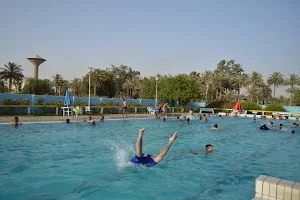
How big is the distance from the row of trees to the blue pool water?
1141 inches

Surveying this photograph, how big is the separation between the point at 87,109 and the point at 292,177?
20842 mm

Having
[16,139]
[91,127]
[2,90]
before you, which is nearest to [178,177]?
[16,139]

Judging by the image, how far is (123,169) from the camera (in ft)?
25.6

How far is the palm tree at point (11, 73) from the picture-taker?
5584cm

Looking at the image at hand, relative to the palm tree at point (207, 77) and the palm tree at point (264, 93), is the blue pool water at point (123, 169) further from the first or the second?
the palm tree at point (264, 93)

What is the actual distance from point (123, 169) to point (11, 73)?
190 ft

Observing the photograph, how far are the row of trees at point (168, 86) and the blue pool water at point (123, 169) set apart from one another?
95.1ft

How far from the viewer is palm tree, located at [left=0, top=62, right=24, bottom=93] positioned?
55844mm

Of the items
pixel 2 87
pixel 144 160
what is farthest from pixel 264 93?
pixel 144 160

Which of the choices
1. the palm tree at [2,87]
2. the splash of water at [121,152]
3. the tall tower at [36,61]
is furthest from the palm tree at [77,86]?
the splash of water at [121,152]

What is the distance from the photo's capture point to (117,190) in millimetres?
6129

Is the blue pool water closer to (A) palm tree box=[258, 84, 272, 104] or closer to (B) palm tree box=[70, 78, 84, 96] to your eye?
(B) palm tree box=[70, 78, 84, 96]

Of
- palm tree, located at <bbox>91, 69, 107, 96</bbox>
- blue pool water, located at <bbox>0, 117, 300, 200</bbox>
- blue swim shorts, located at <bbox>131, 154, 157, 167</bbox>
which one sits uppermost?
palm tree, located at <bbox>91, 69, 107, 96</bbox>

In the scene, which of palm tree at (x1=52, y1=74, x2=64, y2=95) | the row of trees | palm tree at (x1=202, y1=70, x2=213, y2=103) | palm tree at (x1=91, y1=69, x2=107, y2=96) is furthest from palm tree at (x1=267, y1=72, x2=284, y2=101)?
palm tree at (x1=52, y1=74, x2=64, y2=95)
